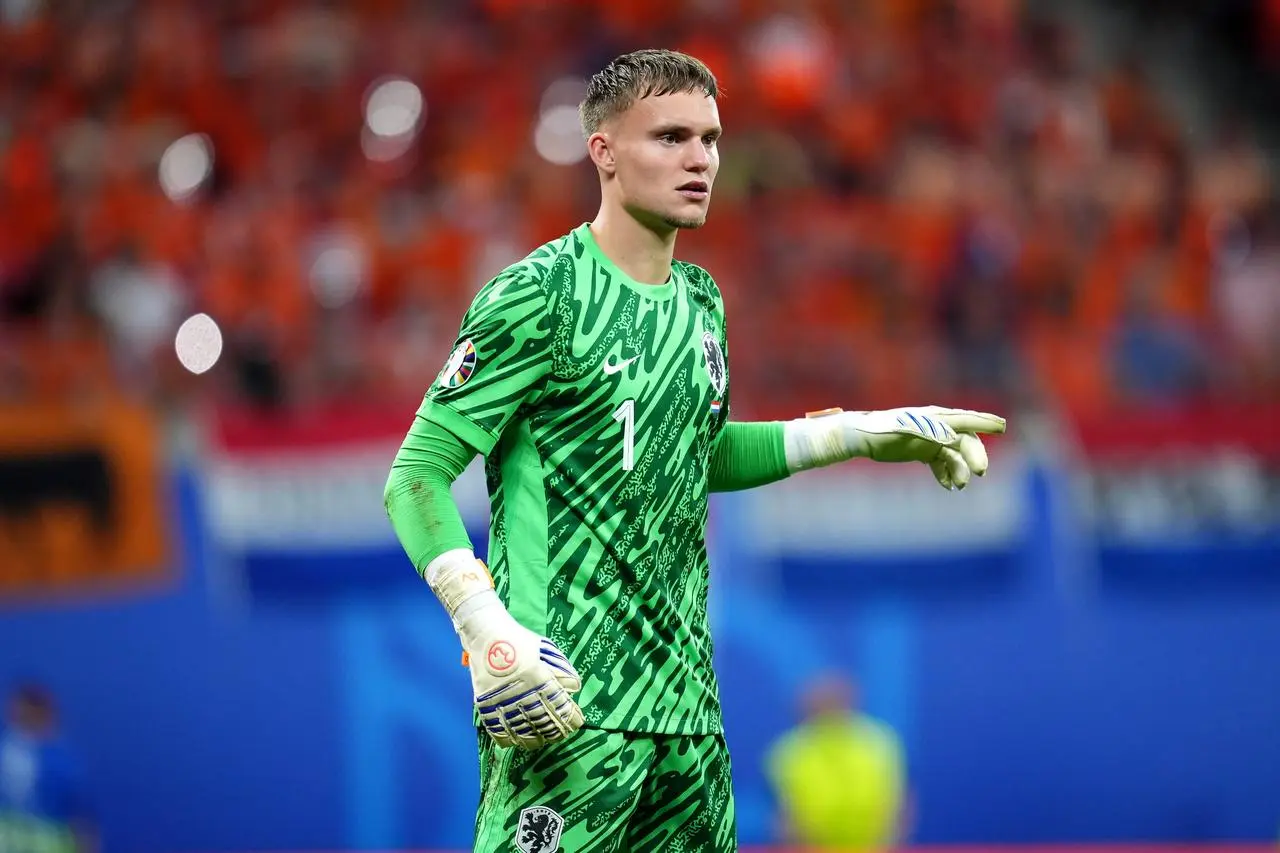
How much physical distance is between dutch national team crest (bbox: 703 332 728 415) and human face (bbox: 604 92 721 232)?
10.4 inches

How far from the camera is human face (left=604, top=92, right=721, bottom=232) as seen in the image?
351 cm

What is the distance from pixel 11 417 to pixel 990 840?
21.1ft

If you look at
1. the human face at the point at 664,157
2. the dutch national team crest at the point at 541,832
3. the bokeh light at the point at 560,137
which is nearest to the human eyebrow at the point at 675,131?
the human face at the point at 664,157

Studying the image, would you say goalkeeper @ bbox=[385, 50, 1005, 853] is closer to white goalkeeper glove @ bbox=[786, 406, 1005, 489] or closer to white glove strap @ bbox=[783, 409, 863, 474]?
white goalkeeper glove @ bbox=[786, 406, 1005, 489]

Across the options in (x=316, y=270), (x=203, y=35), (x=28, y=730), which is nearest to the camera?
(x=28, y=730)

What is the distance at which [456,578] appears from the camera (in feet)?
10.5

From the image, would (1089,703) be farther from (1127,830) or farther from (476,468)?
(476,468)

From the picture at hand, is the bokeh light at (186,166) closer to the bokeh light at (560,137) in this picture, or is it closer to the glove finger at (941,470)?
the bokeh light at (560,137)

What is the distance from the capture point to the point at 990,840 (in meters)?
10.4

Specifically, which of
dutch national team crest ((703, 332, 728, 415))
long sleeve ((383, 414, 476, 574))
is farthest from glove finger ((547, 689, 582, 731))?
dutch national team crest ((703, 332, 728, 415))

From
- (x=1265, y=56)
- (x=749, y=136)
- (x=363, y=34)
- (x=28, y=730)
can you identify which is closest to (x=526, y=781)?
(x=28, y=730)

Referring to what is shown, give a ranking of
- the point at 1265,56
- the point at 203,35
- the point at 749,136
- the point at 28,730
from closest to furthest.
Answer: the point at 28,730, the point at 749,136, the point at 203,35, the point at 1265,56

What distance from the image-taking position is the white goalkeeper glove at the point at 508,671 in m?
3.11

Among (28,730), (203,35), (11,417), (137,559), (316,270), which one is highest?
(203,35)
